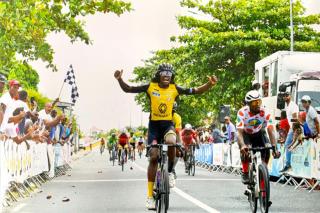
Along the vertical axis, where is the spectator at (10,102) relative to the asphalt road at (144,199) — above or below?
above

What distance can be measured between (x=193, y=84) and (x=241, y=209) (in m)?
36.3

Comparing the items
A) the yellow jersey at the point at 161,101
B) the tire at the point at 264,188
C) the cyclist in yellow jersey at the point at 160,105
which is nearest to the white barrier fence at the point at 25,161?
the cyclist in yellow jersey at the point at 160,105

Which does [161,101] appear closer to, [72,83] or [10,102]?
[10,102]

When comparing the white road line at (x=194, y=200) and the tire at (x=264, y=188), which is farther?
the white road line at (x=194, y=200)

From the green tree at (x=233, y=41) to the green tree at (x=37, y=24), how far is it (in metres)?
21.8

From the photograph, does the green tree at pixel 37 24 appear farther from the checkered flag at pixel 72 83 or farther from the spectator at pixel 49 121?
the checkered flag at pixel 72 83

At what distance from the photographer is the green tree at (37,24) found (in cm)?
2155

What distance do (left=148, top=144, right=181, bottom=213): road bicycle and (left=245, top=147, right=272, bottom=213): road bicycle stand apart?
Result: 1217mm

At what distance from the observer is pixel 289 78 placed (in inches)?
942

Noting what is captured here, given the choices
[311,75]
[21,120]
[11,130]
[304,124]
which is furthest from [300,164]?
[11,130]

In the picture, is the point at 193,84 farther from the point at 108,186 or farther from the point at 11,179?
the point at 11,179

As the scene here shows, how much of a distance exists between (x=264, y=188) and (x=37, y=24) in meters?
13.8

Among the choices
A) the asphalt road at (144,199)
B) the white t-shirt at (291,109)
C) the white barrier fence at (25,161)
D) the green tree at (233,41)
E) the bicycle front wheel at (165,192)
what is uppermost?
the green tree at (233,41)

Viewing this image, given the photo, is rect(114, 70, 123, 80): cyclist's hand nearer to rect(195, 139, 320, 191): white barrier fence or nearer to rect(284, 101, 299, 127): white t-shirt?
rect(195, 139, 320, 191): white barrier fence
